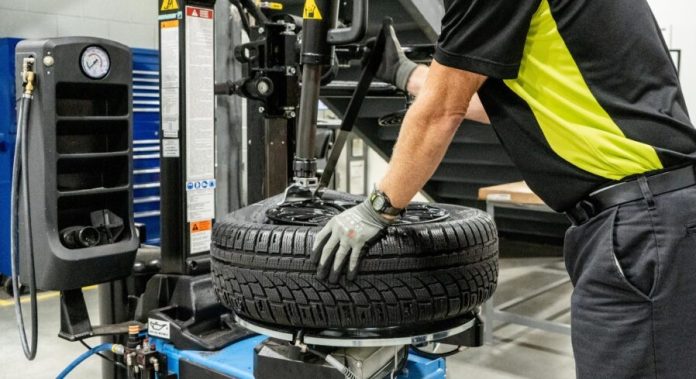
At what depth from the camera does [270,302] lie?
1.50 metres

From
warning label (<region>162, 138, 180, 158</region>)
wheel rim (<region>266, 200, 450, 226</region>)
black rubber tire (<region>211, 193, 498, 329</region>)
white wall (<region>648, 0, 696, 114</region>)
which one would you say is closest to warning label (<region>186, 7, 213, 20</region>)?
warning label (<region>162, 138, 180, 158</region>)

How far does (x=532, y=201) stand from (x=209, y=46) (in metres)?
2.38

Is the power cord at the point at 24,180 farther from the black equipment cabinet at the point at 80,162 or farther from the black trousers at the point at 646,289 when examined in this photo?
the black trousers at the point at 646,289

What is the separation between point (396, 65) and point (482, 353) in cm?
251

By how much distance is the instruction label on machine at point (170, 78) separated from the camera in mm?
2170

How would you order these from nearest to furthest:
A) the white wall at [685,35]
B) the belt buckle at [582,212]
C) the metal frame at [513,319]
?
the belt buckle at [582,212], the metal frame at [513,319], the white wall at [685,35]

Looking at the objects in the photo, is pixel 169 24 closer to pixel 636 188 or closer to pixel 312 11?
pixel 312 11

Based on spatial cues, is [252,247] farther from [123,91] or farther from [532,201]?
[532,201]

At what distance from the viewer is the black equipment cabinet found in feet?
6.62

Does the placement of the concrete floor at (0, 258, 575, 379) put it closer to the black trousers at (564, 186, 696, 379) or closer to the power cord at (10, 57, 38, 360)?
the power cord at (10, 57, 38, 360)

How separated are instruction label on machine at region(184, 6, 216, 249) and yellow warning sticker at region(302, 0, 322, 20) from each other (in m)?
0.58

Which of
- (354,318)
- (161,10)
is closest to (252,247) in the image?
(354,318)

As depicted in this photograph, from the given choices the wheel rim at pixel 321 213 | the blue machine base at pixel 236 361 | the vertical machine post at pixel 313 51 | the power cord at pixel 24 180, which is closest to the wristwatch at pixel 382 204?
the wheel rim at pixel 321 213

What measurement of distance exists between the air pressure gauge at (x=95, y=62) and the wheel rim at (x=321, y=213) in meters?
0.78
